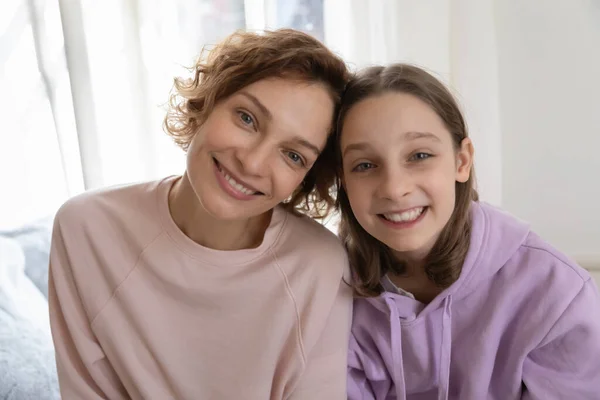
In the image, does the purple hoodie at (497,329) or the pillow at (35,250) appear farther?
the pillow at (35,250)

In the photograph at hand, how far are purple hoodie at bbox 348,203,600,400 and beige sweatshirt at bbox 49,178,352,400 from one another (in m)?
0.12

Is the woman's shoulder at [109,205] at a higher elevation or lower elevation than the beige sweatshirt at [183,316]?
higher

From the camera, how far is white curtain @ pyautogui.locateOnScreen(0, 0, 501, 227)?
1.53 metres

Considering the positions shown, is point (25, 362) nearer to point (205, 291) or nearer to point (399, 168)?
point (205, 291)

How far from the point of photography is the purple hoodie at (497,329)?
103 centimetres

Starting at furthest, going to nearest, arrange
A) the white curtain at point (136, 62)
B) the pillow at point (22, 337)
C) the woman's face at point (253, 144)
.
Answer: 1. the white curtain at point (136, 62)
2. the pillow at point (22, 337)
3. the woman's face at point (253, 144)

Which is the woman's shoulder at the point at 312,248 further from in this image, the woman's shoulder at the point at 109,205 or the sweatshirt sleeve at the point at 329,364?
the woman's shoulder at the point at 109,205

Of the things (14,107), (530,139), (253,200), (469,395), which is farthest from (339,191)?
(14,107)

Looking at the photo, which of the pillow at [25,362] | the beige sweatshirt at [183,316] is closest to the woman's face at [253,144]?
the beige sweatshirt at [183,316]

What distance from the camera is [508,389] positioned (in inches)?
42.9

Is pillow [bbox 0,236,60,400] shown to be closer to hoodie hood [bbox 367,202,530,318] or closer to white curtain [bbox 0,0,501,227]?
white curtain [bbox 0,0,501,227]

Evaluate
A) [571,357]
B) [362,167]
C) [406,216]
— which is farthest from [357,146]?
[571,357]

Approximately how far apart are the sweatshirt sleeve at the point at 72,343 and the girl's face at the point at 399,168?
57 centimetres

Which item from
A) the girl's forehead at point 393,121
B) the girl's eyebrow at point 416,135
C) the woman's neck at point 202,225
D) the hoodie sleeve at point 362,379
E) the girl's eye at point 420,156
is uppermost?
the girl's forehead at point 393,121
